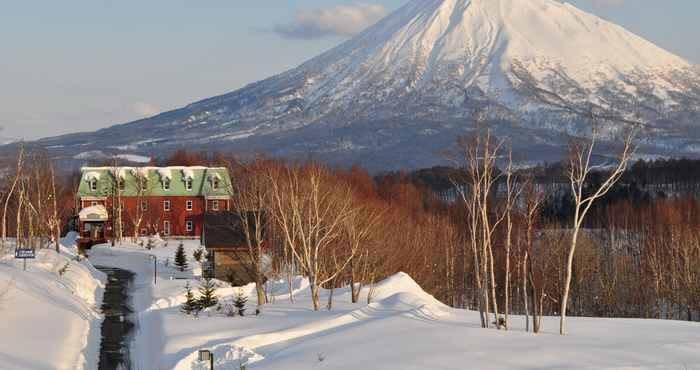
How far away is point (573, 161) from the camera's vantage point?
23.4 meters

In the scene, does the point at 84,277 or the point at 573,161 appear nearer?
the point at 573,161

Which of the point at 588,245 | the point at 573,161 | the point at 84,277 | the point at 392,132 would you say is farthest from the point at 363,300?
the point at 392,132

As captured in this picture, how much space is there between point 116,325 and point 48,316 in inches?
83.0

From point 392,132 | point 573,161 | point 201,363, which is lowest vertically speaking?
point 201,363

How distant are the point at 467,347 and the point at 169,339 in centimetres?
872

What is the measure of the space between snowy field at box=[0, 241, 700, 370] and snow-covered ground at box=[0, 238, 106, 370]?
6 centimetres

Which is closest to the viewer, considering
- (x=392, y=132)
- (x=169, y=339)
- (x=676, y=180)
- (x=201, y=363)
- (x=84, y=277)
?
(x=201, y=363)

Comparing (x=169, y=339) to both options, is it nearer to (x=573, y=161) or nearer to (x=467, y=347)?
(x=467, y=347)

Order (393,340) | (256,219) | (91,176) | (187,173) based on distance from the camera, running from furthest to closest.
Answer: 1. (187,173)
2. (91,176)
3. (256,219)
4. (393,340)

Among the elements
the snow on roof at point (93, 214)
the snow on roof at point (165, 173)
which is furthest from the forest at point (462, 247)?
the snow on roof at point (165, 173)

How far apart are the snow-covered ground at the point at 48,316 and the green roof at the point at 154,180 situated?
28.2 m

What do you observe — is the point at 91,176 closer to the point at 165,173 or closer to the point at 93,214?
the point at 93,214

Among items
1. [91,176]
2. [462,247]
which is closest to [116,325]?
[462,247]

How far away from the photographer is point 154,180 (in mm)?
75062
